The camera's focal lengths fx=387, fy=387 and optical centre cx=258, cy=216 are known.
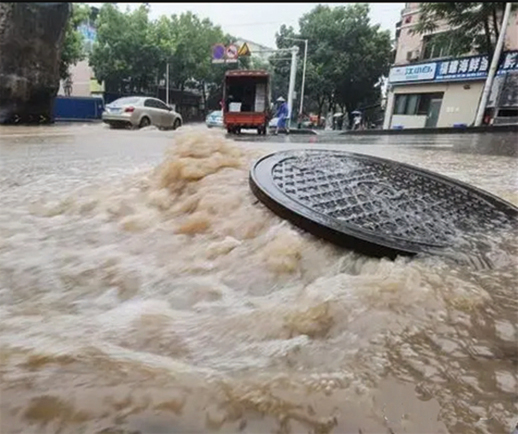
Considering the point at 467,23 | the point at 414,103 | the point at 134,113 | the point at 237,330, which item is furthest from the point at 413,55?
the point at 237,330

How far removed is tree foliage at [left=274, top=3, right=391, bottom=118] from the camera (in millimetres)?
22172

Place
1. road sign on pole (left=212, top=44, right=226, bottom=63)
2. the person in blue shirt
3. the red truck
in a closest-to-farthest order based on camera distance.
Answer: the red truck, the person in blue shirt, road sign on pole (left=212, top=44, right=226, bottom=63)

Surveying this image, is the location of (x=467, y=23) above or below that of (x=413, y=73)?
above

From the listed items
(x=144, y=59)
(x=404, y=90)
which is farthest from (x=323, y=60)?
(x=144, y=59)

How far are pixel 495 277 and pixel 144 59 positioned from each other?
25.4m

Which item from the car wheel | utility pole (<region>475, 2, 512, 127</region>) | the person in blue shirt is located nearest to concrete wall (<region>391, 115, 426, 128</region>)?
utility pole (<region>475, 2, 512, 127</region>)

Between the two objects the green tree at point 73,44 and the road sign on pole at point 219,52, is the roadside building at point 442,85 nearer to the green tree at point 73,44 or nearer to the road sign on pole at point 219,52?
the road sign on pole at point 219,52

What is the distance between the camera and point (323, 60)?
23312 millimetres

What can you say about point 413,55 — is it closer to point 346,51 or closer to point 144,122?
point 346,51

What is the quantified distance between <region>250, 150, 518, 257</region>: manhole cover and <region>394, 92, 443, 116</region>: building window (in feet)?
50.5

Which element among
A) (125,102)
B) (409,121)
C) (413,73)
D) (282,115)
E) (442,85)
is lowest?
(282,115)

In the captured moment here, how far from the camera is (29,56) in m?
13.2

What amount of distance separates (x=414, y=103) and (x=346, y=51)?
7064 millimetres

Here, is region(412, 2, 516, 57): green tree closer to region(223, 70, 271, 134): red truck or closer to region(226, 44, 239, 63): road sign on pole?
region(223, 70, 271, 134): red truck
